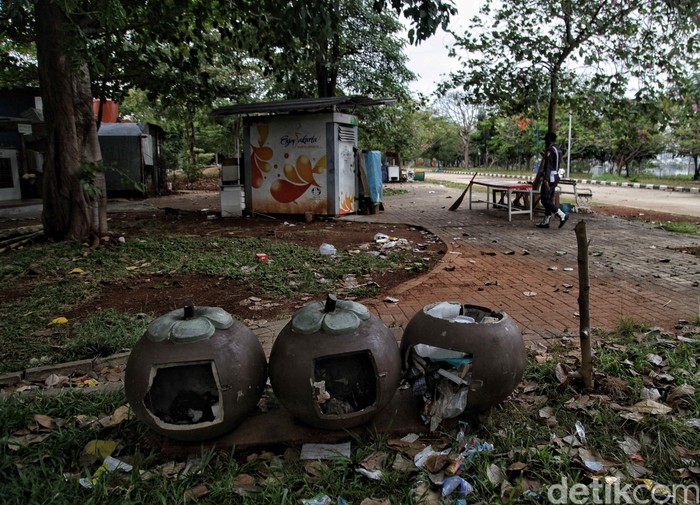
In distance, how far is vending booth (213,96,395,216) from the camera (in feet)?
39.0

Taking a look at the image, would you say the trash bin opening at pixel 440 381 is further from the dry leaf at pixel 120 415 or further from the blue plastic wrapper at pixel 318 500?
the dry leaf at pixel 120 415

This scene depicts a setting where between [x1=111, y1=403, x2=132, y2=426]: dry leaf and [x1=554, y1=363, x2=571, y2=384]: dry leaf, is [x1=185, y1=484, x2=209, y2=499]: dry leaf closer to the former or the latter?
[x1=111, y1=403, x2=132, y2=426]: dry leaf

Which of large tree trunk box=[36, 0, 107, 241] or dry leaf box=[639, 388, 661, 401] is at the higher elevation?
large tree trunk box=[36, 0, 107, 241]

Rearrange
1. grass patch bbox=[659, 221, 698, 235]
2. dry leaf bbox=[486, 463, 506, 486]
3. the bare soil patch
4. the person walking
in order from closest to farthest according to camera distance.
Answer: dry leaf bbox=[486, 463, 506, 486], the bare soil patch, grass patch bbox=[659, 221, 698, 235], the person walking

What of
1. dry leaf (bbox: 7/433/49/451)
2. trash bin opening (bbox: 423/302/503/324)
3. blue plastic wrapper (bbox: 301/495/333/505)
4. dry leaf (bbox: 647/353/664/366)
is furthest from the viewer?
dry leaf (bbox: 647/353/664/366)

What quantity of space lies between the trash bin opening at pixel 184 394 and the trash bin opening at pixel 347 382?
556 millimetres

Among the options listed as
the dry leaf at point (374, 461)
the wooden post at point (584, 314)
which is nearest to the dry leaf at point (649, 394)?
the wooden post at point (584, 314)

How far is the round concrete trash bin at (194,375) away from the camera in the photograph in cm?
242

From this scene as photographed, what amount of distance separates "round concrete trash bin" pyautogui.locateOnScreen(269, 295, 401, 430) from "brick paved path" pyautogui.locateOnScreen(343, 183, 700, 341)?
5.90 ft

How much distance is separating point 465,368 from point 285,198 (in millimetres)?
10364

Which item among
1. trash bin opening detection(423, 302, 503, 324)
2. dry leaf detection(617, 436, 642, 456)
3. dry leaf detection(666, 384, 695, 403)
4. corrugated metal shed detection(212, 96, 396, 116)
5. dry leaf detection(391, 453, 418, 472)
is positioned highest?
corrugated metal shed detection(212, 96, 396, 116)

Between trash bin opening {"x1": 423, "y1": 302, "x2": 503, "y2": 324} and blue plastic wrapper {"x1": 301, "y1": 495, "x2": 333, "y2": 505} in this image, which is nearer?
blue plastic wrapper {"x1": 301, "y1": 495, "x2": 333, "y2": 505}

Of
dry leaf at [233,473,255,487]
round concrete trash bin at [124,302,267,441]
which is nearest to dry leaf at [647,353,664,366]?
round concrete trash bin at [124,302,267,441]

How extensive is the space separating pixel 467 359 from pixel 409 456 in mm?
582
